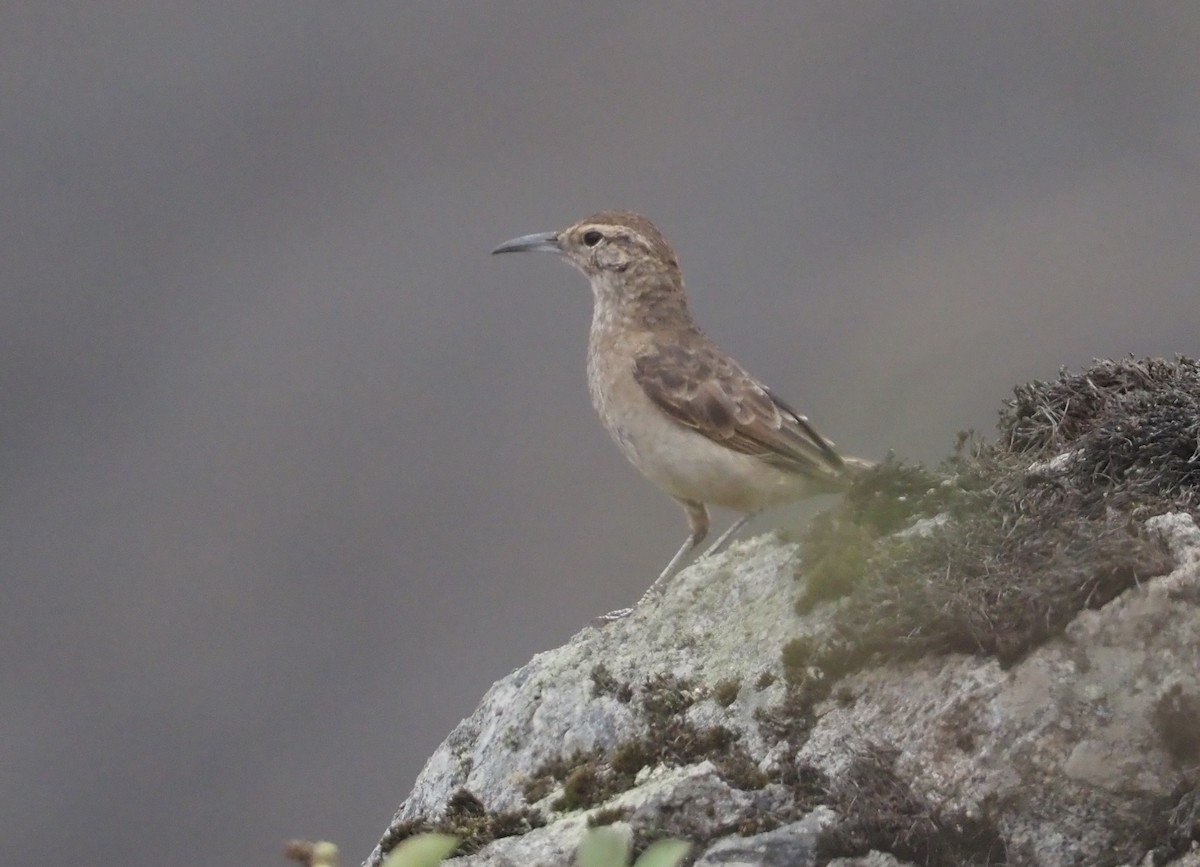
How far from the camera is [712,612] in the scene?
4820 millimetres

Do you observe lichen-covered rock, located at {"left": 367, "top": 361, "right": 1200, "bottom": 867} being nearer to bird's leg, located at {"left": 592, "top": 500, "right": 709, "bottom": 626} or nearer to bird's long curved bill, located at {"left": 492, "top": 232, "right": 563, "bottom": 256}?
bird's leg, located at {"left": 592, "top": 500, "right": 709, "bottom": 626}

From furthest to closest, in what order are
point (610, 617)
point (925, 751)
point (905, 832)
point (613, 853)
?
point (610, 617)
point (925, 751)
point (905, 832)
point (613, 853)

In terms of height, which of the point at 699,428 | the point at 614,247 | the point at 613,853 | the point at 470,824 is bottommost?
the point at 470,824

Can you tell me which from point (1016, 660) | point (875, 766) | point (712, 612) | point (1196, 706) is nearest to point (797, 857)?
point (875, 766)

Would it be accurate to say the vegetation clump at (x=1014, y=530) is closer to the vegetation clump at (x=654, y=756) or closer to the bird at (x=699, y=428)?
the vegetation clump at (x=654, y=756)

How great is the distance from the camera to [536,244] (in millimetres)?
7742

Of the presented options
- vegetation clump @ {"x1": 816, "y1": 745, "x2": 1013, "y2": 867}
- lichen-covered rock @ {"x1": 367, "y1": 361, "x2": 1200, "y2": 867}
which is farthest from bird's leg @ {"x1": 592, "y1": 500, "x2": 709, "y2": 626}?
vegetation clump @ {"x1": 816, "y1": 745, "x2": 1013, "y2": 867}

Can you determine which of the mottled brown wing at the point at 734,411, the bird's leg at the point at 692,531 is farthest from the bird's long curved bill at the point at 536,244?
the bird's leg at the point at 692,531

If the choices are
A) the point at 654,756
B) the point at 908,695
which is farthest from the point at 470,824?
the point at 908,695

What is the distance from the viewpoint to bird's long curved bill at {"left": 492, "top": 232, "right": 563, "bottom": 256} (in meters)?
7.71

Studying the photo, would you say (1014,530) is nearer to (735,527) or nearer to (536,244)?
(735,527)

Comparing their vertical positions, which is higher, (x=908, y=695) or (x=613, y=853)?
(x=613, y=853)

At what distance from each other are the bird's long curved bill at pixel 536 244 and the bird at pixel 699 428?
2.38 feet

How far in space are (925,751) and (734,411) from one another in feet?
9.28
